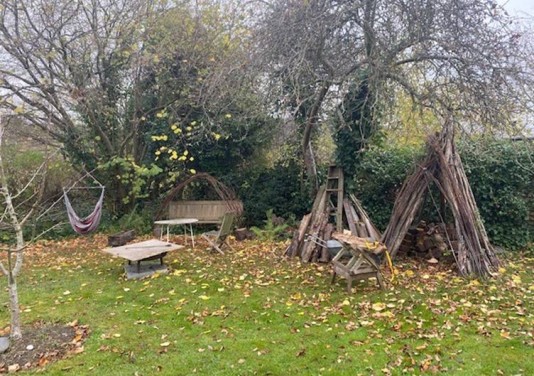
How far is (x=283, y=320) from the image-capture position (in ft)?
13.9

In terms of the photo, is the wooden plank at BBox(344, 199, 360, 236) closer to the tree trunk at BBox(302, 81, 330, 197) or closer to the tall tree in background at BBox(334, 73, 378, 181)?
the tall tree in background at BBox(334, 73, 378, 181)

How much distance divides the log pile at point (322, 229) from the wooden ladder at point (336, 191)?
46 millimetres

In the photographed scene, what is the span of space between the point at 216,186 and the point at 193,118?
189 cm

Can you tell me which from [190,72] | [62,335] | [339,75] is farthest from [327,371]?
[190,72]

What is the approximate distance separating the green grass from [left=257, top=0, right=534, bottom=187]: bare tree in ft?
8.44

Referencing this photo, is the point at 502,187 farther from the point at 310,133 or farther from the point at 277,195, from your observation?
the point at 277,195

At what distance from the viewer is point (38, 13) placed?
8867 mm

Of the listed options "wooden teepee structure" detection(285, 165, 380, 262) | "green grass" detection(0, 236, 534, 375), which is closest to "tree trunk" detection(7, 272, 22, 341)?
"green grass" detection(0, 236, 534, 375)

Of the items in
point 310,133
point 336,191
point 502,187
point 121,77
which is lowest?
point 336,191

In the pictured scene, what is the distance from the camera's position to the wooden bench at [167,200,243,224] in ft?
32.3

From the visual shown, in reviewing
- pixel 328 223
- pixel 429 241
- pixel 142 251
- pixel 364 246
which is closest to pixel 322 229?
pixel 328 223

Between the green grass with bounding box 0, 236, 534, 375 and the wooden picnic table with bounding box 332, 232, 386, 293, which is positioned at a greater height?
the wooden picnic table with bounding box 332, 232, 386, 293

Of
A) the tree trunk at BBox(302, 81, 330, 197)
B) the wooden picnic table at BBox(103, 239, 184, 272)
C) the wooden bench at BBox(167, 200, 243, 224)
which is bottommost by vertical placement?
the wooden picnic table at BBox(103, 239, 184, 272)

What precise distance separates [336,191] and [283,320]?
11.7 ft
